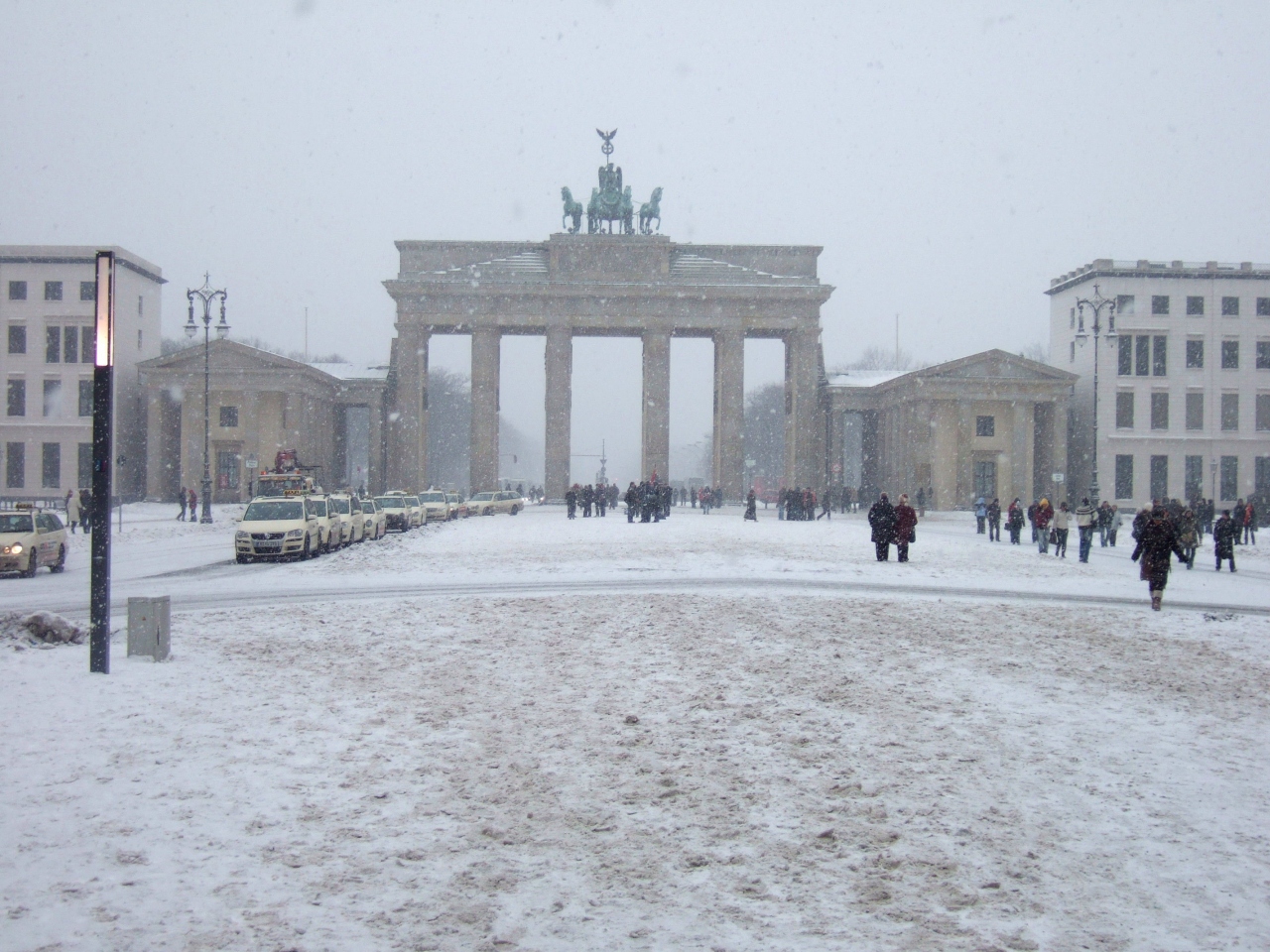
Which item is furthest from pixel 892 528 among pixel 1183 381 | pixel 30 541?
pixel 1183 381

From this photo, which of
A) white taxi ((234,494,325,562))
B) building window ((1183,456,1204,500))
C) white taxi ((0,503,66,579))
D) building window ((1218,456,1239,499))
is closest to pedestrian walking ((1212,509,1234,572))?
white taxi ((234,494,325,562))

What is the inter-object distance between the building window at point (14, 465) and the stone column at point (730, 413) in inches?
1806

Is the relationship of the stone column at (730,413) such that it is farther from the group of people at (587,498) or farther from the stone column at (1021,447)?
the group of people at (587,498)

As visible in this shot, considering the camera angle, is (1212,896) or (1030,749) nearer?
(1212,896)

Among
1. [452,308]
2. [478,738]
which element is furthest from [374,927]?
[452,308]

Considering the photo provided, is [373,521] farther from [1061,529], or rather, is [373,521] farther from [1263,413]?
[1263,413]

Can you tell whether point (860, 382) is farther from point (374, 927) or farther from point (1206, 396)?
point (374, 927)

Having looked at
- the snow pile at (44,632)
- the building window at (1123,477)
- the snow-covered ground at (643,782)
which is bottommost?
the snow-covered ground at (643,782)

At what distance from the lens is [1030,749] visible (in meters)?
8.96

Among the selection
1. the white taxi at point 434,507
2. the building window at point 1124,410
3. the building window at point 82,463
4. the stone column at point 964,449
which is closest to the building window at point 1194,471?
the building window at point 1124,410

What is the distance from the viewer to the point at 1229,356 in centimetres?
6938

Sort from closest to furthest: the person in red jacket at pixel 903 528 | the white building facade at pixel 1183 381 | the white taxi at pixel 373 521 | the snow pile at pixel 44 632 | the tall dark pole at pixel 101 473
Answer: the tall dark pole at pixel 101 473 → the snow pile at pixel 44 632 → the person in red jacket at pixel 903 528 → the white taxi at pixel 373 521 → the white building facade at pixel 1183 381

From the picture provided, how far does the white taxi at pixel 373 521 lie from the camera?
36.7 metres

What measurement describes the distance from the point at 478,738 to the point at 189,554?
23.0 meters
